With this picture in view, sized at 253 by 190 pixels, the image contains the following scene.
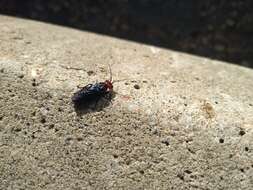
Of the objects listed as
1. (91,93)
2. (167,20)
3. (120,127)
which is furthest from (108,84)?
(167,20)

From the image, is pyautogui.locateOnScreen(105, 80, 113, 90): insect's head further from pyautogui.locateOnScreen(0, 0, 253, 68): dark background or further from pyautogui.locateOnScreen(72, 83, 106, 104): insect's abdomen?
pyautogui.locateOnScreen(0, 0, 253, 68): dark background

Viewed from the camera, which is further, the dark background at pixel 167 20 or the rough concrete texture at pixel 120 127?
the dark background at pixel 167 20

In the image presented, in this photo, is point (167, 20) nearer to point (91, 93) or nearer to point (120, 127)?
point (91, 93)

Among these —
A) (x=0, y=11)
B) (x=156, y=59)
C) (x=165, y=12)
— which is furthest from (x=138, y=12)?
(x=156, y=59)

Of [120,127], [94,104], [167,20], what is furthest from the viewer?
[167,20]

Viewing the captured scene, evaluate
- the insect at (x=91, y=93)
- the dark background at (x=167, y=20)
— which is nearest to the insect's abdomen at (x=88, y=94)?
the insect at (x=91, y=93)

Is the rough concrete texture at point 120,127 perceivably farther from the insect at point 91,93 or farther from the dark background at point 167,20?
the dark background at point 167,20

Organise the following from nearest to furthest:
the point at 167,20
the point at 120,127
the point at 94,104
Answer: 1. the point at 120,127
2. the point at 94,104
3. the point at 167,20

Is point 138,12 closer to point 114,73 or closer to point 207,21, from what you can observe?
point 207,21
